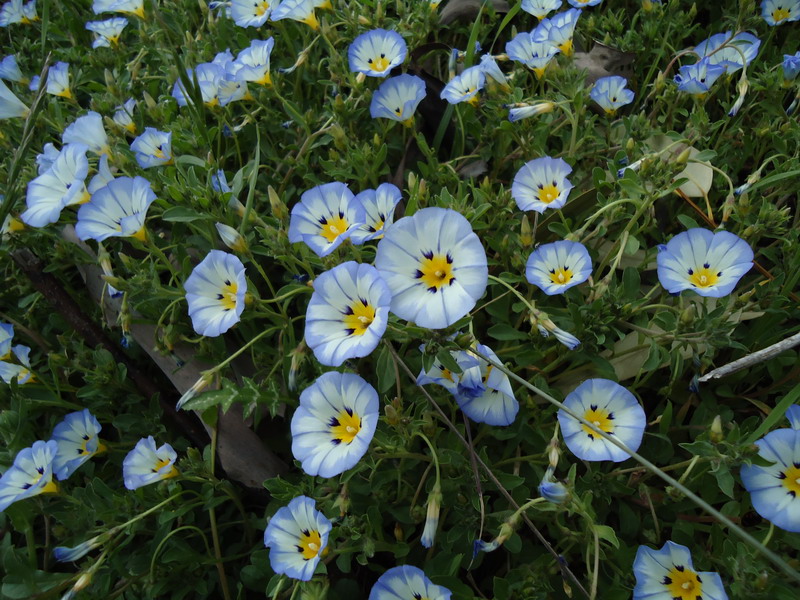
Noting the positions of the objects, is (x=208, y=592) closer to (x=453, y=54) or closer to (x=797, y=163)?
(x=453, y=54)

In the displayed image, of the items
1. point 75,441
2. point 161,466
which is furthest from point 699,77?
point 75,441

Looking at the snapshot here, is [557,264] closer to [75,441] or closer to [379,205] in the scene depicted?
[379,205]

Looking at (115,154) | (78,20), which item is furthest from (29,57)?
(115,154)

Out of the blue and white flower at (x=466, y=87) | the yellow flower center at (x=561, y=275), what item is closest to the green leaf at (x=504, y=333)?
the yellow flower center at (x=561, y=275)

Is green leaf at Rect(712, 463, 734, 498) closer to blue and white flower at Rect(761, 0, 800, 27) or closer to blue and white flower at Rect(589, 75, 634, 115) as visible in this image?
blue and white flower at Rect(589, 75, 634, 115)

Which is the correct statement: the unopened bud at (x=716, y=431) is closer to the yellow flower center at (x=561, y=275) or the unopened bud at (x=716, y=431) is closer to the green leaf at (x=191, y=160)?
the yellow flower center at (x=561, y=275)

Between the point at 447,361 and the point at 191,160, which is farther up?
the point at 191,160
